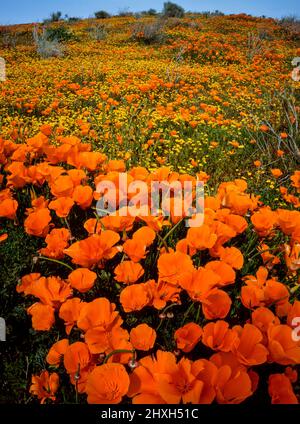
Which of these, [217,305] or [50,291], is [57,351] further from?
[217,305]

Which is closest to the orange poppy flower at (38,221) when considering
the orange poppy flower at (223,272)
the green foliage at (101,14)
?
the orange poppy flower at (223,272)

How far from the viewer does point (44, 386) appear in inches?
44.9

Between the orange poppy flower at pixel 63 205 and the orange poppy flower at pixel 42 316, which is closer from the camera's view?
the orange poppy flower at pixel 42 316

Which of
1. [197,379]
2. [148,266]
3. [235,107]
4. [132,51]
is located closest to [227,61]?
[132,51]

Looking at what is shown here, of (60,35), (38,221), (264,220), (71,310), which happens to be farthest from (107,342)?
(60,35)

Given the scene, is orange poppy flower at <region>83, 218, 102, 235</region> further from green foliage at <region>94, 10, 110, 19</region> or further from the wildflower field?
green foliage at <region>94, 10, 110, 19</region>

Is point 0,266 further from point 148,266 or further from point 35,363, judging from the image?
point 148,266

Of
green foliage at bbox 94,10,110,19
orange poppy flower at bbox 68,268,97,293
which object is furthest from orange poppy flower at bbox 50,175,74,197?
green foliage at bbox 94,10,110,19

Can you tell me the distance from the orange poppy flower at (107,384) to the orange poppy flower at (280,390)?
1.44ft

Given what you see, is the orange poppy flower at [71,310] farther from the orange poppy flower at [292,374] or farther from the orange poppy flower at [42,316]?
the orange poppy flower at [292,374]

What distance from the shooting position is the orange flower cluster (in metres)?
0.93

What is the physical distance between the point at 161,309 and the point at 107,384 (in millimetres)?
432

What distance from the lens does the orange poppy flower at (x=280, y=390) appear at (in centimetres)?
95

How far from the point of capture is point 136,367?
990mm
